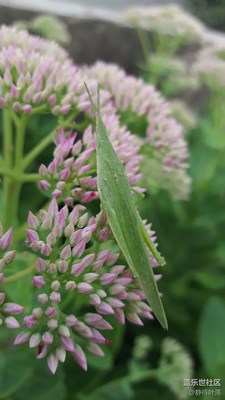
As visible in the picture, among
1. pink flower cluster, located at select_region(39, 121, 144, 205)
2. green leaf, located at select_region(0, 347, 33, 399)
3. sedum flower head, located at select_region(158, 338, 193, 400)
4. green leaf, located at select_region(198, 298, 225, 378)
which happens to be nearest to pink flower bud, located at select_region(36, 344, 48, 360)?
pink flower cluster, located at select_region(39, 121, 144, 205)

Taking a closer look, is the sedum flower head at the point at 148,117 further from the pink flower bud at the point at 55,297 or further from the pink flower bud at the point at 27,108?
the pink flower bud at the point at 55,297

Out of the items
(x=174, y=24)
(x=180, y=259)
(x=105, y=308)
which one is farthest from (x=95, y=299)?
(x=174, y=24)

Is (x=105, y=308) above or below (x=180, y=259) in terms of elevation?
above

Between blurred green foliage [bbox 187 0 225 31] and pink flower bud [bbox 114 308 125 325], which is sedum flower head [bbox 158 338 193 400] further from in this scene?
blurred green foliage [bbox 187 0 225 31]

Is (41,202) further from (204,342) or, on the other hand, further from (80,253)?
(80,253)

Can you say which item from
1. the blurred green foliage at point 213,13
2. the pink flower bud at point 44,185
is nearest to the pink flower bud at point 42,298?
the pink flower bud at point 44,185

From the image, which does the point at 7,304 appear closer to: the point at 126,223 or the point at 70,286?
the point at 70,286
